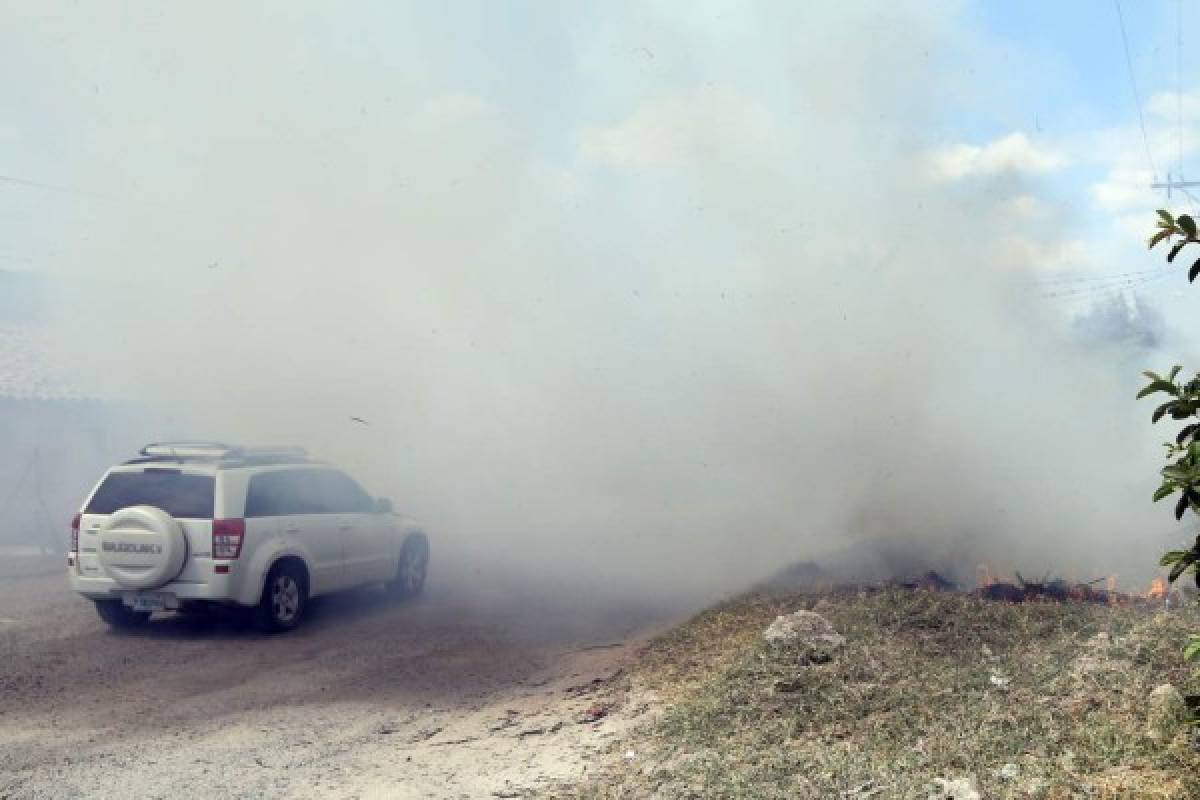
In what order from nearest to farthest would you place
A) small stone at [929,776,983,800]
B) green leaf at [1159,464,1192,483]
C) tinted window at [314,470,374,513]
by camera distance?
green leaf at [1159,464,1192,483], small stone at [929,776,983,800], tinted window at [314,470,374,513]

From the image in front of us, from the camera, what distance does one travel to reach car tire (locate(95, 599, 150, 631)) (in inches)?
394

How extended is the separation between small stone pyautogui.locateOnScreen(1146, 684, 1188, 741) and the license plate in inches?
309

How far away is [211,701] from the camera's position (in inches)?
307

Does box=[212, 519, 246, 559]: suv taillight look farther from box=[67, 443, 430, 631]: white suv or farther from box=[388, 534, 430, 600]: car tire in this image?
box=[388, 534, 430, 600]: car tire

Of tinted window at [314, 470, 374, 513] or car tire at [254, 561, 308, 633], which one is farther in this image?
tinted window at [314, 470, 374, 513]

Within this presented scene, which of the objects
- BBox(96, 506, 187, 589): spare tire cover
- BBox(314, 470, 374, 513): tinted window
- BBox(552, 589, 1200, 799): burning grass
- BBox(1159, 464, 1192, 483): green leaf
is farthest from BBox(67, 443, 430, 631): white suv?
BBox(1159, 464, 1192, 483): green leaf

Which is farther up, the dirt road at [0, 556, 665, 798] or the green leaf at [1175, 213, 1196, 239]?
the green leaf at [1175, 213, 1196, 239]

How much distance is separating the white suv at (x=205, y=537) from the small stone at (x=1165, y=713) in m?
7.42

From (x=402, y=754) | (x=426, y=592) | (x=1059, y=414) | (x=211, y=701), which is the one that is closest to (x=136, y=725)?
Answer: (x=211, y=701)

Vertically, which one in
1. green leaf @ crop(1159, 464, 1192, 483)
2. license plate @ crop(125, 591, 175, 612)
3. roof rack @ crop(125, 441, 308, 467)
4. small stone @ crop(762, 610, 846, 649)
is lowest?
license plate @ crop(125, 591, 175, 612)

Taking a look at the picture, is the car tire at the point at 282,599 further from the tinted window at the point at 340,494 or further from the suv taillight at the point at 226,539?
the tinted window at the point at 340,494

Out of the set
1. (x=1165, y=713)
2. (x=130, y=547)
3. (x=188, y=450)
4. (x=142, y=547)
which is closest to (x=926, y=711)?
(x=1165, y=713)

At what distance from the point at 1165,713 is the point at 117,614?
8.96 metres

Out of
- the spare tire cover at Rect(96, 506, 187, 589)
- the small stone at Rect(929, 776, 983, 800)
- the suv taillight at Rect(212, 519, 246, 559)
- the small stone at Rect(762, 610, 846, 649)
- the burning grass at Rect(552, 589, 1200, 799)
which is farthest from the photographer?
A: the suv taillight at Rect(212, 519, 246, 559)
